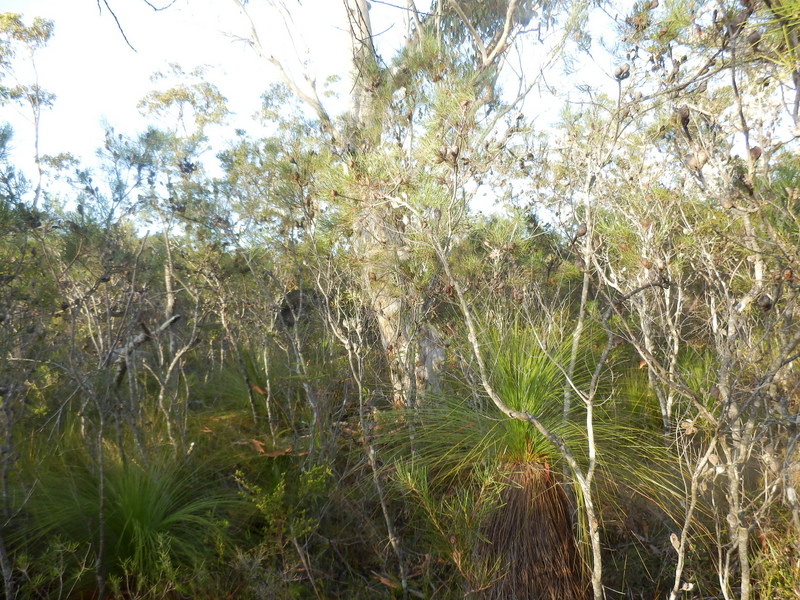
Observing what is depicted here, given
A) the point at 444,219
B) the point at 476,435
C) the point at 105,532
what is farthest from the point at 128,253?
the point at 476,435

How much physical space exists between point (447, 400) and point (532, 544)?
88 cm

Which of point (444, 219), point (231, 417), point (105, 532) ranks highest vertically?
point (444, 219)

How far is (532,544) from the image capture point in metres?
2.65

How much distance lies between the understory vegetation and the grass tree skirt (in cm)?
1

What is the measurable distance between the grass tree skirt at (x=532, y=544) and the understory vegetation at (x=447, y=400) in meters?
0.01

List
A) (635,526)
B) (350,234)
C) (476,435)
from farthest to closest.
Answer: (350,234)
(635,526)
(476,435)

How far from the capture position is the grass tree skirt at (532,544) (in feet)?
8.55

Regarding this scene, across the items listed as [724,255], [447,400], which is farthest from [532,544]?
[724,255]

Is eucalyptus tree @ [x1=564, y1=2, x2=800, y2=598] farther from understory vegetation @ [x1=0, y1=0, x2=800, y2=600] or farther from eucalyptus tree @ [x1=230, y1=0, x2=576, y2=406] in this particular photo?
eucalyptus tree @ [x1=230, y1=0, x2=576, y2=406]

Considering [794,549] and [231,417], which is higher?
[231,417]

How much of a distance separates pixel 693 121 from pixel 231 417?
4.09m

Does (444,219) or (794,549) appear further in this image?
(444,219)

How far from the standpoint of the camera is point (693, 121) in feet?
12.8

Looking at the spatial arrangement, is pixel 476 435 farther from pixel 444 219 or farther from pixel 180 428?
pixel 180 428
